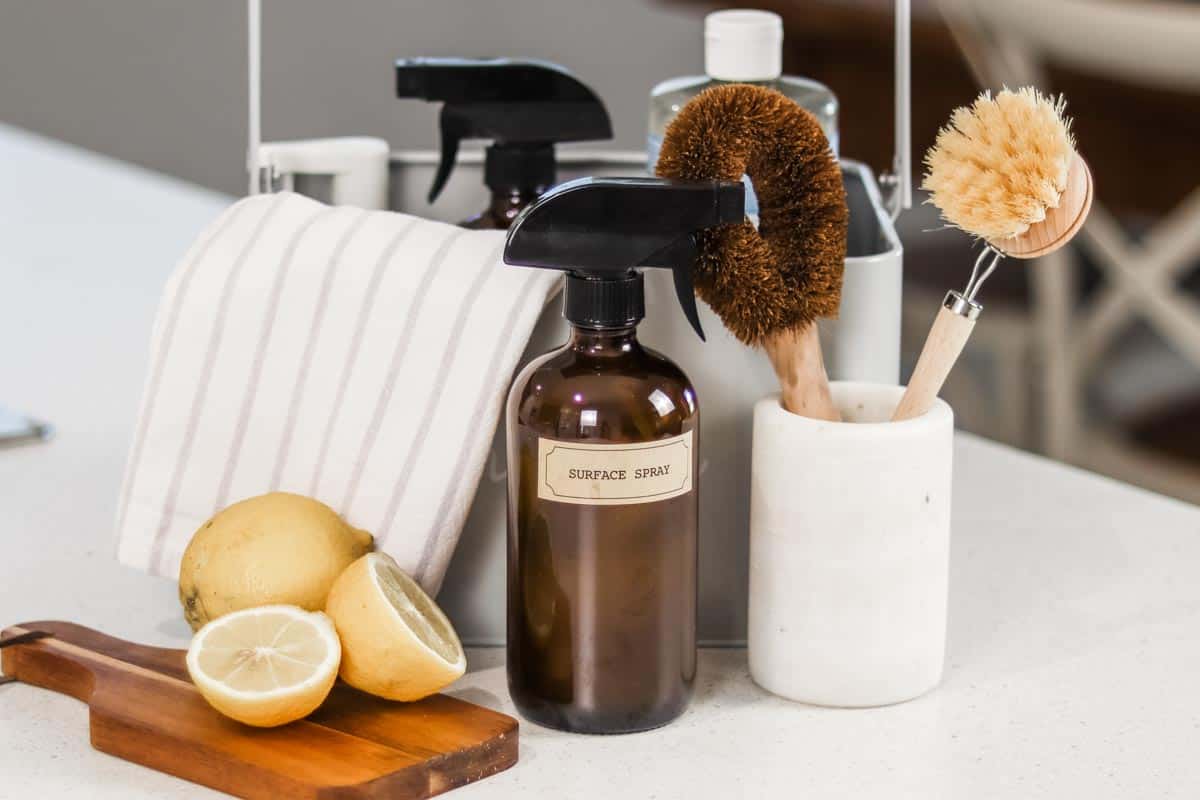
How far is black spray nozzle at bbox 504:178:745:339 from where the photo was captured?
1.82 feet

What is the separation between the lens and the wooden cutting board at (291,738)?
540mm

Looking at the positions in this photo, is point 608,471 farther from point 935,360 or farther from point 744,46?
point 744,46

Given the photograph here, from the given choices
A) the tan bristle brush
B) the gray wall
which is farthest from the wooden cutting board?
the gray wall

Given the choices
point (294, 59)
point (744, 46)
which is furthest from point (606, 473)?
point (294, 59)

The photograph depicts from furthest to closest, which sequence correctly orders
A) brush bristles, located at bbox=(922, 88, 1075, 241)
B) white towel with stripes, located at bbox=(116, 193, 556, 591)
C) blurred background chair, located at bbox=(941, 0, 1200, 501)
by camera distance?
blurred background chair, located at bbox=(941, 0, 1200, 501)
white towel with stripes, located at bbox=(116, 193, 556, 591)
brush bristles, located at bbox=(922, 88, 1075, 241)

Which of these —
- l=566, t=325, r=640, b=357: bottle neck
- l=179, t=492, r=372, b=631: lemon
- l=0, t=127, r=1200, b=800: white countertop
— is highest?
l=566, t=325, r=640, b=357: bottle neck

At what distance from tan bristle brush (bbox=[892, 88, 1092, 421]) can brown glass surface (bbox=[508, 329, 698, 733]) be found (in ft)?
0.41

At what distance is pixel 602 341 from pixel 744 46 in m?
0.20

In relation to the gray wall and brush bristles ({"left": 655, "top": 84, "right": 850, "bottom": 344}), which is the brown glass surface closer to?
brush bristles ({"left": 655, "top": 84, "right": 850, "bottom": 344})

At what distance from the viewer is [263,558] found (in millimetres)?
604

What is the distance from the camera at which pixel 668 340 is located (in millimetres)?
634

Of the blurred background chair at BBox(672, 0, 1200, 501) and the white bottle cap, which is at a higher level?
the white bottle cap

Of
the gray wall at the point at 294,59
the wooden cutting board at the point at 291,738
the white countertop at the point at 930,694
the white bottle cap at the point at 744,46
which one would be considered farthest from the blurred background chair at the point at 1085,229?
the wooden cutting board at the point at 291,738

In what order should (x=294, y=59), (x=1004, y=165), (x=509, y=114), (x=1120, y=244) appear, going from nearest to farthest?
(x=1004, y=165) → (x=509, y=114) → (x=1120, y=244) → (x=294, y=59)
